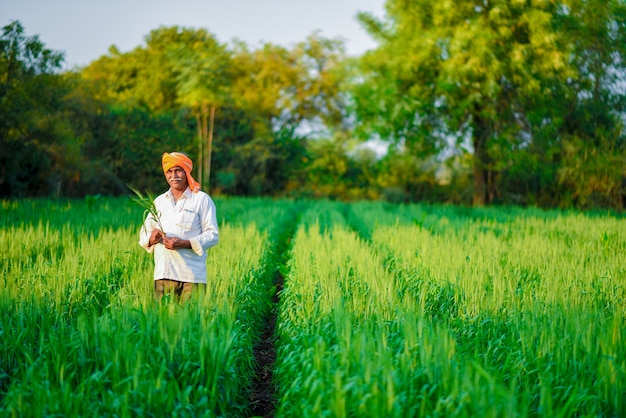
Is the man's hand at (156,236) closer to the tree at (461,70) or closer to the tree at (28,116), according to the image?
the tree at (28,116)

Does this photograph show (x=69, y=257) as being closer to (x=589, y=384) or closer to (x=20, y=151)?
(x=589, y=384)

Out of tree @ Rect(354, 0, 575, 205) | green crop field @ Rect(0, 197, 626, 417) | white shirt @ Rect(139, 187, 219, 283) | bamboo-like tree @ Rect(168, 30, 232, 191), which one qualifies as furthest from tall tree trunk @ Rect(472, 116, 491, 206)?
white shirt @ Rect(139, 187, 219, 283)

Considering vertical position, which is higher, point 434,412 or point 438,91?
point 438,91

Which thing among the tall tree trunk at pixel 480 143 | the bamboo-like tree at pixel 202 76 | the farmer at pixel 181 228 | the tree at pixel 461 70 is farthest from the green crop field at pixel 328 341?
the bamboo-like tree at pixel 202 76

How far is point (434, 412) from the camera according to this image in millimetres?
2748

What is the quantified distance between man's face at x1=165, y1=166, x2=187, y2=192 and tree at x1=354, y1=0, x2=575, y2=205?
15.3 m

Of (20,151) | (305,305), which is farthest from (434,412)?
(20,151)

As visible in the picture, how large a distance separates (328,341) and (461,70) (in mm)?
15806

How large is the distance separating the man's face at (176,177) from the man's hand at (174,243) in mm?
493

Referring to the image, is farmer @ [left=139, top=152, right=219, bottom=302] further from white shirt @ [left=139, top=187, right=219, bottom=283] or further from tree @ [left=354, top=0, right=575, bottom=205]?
tree @ [left=354, top=0, right=575, bottom=205]

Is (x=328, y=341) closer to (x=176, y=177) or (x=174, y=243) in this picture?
(x=174, y=243)

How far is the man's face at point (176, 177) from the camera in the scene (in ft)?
14.3

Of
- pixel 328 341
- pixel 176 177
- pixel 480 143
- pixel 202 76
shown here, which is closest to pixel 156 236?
pixel 176 177

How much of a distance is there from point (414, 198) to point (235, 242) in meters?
22.1
